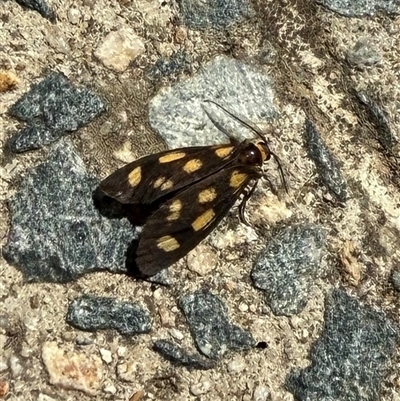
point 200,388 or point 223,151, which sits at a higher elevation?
point 223,151

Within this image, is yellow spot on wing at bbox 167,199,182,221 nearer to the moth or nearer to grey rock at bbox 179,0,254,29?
the moth

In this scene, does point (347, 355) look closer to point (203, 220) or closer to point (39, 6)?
point (203, 220)

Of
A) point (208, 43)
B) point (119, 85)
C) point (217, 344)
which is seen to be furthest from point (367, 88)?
point (217, 344)

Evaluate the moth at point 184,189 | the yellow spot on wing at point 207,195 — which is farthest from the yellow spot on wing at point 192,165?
the yellow spot on wing at point 207,195

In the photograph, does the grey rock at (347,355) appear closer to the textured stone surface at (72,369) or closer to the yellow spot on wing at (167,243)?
the yellow spot on wing at (167,243)

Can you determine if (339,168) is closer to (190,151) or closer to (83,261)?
(190,151)

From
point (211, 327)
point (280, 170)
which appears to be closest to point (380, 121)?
point (280, 170)

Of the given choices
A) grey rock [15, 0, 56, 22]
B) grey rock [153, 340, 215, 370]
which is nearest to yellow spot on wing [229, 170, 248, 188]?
grey rock [153, 340, 215, 370]
